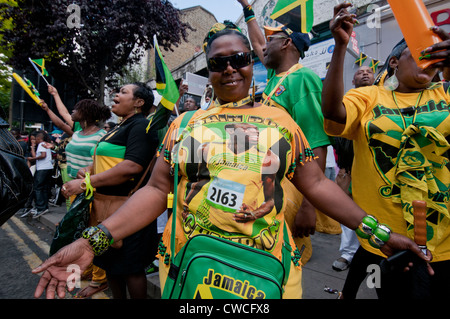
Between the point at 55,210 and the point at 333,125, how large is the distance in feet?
24.3

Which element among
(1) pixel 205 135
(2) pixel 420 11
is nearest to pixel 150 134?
(1) pixel 205 135

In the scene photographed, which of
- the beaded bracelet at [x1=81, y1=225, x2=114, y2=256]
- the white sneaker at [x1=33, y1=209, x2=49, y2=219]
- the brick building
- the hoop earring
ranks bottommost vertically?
the white sneaker at [x1=33, y1=209, x2=49, y2=219]

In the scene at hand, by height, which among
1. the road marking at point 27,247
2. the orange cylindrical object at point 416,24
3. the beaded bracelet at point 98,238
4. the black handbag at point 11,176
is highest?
the orange cylindrical object at point 416,24

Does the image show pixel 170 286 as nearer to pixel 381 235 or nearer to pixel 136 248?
pixel 381 235

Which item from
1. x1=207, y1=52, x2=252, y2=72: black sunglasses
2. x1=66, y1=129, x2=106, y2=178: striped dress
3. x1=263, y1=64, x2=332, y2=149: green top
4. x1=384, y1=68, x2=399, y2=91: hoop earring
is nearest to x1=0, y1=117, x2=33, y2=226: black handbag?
x1=207, y1=52, x2=252, y2=72: black sunglasses

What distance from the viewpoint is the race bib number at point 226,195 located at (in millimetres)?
1168

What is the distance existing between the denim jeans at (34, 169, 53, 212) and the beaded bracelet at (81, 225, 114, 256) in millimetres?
6423

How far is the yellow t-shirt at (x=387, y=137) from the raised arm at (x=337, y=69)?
0.09m

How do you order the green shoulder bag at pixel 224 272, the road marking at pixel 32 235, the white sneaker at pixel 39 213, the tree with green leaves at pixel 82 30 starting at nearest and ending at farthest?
the green shoulder bag at pixel 224 272
the road marking at pixel 32 235
the white sneaker at pixel 39 213
the tree with green leaves at pixel 82 30

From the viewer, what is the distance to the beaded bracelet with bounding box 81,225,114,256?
1.25 meters

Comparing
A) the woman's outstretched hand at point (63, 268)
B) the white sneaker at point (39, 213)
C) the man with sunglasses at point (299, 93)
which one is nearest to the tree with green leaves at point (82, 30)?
the white sneaker at point (39, 213)

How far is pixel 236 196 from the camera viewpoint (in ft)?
3.84

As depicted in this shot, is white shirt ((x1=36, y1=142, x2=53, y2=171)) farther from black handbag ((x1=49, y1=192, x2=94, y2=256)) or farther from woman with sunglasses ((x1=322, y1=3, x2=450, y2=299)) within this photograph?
woman with sunglasses ((x1=322, y1=3, x2=450, y2=299))

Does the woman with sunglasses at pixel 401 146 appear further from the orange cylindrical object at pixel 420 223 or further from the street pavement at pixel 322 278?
the street pavement at pixel 322 278
